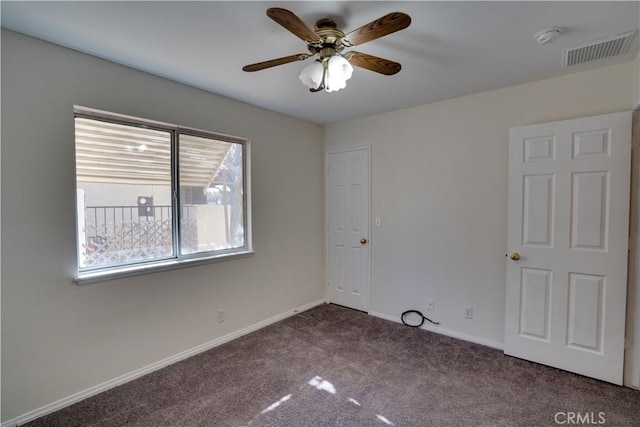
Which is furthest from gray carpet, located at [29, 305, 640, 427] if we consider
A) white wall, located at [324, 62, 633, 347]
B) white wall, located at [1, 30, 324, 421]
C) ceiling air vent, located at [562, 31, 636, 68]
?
ceiling air vent, located at [562, 31, 636, 68]

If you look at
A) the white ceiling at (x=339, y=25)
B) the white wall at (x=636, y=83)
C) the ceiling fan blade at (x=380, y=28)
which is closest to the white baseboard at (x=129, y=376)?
the white ceiling at (x=339, y=25)

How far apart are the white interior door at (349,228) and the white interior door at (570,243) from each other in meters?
1.54

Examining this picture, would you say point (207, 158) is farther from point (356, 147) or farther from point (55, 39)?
point (356, 147)

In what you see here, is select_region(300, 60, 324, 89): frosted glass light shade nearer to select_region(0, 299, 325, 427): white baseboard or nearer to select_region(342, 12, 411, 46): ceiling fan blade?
select_region(342, 12, 411, 46): ceiling fan blade

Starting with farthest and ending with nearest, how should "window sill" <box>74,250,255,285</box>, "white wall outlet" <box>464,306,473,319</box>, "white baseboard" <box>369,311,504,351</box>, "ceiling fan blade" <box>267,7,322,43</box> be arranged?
"white wall outlet" <box>464,306,473,319</box>
"white baseboard" <box>369,311,504,351</box>
"window sill" <box>74,250,255,285</box>
"ceiling fan blade" <box>267,7,322,43</box>

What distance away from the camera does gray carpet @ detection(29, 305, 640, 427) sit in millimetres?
1917

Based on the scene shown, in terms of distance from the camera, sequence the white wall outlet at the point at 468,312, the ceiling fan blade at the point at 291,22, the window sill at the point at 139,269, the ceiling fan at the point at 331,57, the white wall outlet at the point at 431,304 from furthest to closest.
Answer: the white wall outlet at the point at 431,304 < the white wall outlet at the point at 468,312 < the window sill at the point at 139,269 < the ceiling fan at the point at 331,57 < the ceiling fan blade at the point at 291,22

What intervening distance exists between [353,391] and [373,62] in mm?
2257

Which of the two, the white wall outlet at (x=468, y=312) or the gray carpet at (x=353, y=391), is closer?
the gray carpet at (x=353, y=391)

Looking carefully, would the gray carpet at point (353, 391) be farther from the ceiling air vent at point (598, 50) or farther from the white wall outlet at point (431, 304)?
the ceiling air vent at point (598, 50)

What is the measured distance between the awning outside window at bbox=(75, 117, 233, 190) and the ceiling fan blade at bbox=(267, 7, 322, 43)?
1672mm

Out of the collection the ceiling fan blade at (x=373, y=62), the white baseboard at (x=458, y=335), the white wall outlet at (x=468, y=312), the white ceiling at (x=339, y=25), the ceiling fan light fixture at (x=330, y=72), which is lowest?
the white baseboard at (x=458, y=335)

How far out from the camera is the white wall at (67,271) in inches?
72.4
